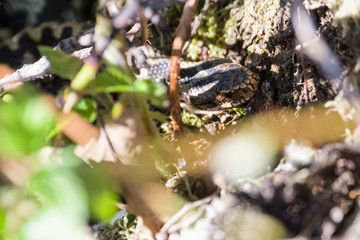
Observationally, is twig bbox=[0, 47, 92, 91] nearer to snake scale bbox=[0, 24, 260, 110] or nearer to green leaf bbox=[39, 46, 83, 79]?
green leaf bbox=[39, 46, 83, 79]

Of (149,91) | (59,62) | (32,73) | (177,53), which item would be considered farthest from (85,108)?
(32,73)

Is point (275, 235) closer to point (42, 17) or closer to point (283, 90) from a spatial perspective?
point (283, 90)

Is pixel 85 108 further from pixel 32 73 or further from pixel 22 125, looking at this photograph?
pixel 32 73

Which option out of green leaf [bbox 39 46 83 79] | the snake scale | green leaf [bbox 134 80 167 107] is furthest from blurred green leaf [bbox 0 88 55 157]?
the snake scale

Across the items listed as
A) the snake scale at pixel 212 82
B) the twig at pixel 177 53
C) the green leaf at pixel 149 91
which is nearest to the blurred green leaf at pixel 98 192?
the green leaf at pixel 149 91

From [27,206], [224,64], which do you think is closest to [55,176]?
[27,206]

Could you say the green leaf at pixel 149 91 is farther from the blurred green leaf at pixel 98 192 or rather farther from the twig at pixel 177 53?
the twig at pixel 177 53

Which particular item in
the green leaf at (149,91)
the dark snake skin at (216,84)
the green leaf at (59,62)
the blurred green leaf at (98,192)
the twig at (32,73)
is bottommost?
the dark snake skin at (216,84)
